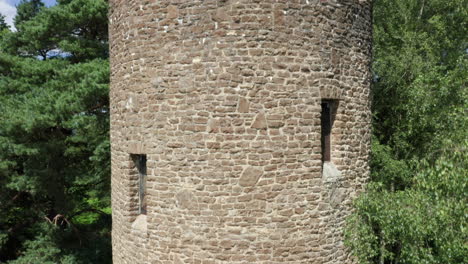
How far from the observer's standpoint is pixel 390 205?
5625mm

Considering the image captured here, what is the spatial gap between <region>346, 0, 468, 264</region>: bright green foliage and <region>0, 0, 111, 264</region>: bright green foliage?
25.9 ft

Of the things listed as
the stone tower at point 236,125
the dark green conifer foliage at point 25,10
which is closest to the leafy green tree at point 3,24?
the dark green conifer foliage at point 25,10

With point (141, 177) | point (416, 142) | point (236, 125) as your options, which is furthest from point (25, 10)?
point (416, 142)

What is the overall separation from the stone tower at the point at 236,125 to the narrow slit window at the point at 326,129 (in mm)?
159

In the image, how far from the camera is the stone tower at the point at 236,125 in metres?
5.16

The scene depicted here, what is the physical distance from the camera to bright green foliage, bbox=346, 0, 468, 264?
4820 millimetres

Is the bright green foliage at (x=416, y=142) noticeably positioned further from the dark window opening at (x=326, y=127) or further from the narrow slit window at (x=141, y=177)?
the narrow slit window at (x=141, y=177)

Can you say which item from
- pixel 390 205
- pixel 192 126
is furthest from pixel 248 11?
pixel 390 205

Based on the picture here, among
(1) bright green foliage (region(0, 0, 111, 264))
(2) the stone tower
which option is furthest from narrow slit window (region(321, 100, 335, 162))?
(1) bright green foliage (region(0, 0, 111, 264))

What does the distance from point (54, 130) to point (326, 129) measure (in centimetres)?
910

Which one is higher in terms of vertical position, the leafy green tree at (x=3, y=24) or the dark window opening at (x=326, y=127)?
the leafy green tree at (x=3, y=24)

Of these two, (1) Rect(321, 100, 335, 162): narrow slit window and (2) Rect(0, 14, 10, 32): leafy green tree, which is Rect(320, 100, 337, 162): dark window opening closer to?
(1) Rect(321, 100, 335, 162): narrow slit window

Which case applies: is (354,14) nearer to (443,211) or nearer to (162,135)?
(443,211)

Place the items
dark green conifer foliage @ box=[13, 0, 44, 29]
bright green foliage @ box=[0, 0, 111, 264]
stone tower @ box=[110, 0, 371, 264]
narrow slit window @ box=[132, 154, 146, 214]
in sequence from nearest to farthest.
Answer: stone tower @ box=[110, 0, 371, 264]
narrow slit window @ box=[132, 154, 146, 214]
bright green foliage @ box=[0, 0, 111, 264]
dark green conifer foliage @ box=[13, 0, 44, 29]
